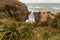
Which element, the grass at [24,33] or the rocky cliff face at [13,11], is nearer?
the grass at [24,33]

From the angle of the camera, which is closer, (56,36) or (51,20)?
(56,36)

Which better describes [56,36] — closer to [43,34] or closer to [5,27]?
[43,34]

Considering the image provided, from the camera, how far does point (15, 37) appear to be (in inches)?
330

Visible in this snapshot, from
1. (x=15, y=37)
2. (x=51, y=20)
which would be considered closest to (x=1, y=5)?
(x=51, y=20)

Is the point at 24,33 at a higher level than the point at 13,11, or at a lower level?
higher

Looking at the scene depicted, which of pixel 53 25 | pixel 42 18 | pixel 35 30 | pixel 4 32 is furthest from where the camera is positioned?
pixel 42 18

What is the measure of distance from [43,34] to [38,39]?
16.8 inches

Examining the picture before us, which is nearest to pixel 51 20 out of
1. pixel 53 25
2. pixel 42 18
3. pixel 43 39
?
pixel 53 25

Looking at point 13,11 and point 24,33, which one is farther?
point 13,11

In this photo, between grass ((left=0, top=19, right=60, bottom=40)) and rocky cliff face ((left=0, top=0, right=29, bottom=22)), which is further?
rocky cliff face ((left=0, top=0, right=29, bottom=22))

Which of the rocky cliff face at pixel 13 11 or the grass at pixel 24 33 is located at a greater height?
the grass at pixel 24 33

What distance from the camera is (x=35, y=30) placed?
9039 mm

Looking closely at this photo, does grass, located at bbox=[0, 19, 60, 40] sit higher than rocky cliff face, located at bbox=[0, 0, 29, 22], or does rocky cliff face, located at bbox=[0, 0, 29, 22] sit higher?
grass, located at bbox=[0, 19, 60, 40]

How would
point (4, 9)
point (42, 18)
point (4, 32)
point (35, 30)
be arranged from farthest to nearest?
1. point (4, 9)
2. point (42, 18)
3. point (35, 30)
4. point (4, 32)
